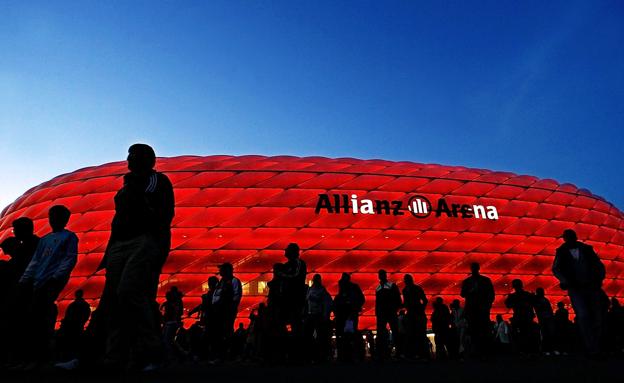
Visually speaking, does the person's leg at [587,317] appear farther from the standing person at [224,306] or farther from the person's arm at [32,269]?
the person's arm at [32,269]

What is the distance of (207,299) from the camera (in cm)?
814

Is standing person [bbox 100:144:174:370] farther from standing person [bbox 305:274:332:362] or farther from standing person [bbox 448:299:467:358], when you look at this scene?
standing person [bbox 448:299:467:358]

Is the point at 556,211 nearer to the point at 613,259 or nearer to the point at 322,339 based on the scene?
the point at 613,259

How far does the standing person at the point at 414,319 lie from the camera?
8320mm

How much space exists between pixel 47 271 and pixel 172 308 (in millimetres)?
4714

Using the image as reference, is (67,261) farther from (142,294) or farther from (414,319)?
(414,319)

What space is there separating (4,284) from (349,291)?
15.8 ft

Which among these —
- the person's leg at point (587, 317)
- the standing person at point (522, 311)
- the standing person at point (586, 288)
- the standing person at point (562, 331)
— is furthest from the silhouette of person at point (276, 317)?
the standing person at point (562, 331)

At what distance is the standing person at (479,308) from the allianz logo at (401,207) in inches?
729

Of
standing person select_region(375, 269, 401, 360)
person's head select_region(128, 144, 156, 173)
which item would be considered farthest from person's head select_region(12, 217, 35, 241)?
standing person select_region(375, 269, 401, 360)

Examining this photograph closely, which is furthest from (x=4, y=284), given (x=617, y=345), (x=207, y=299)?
(x=617, y=345)

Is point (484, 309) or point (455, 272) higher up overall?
point (455, 272)

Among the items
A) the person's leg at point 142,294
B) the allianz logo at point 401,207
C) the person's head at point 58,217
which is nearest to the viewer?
A: the person's leg at point 142,294

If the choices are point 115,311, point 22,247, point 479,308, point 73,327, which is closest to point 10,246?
point 22,247
